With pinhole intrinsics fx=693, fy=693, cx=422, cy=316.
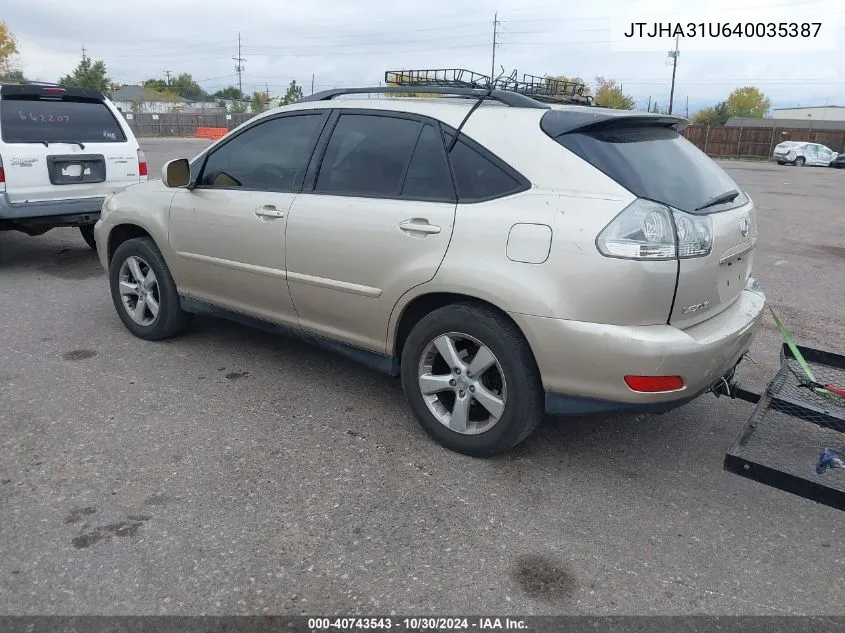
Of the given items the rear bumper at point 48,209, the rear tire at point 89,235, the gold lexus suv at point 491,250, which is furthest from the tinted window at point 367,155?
the rear tire at point 89,235

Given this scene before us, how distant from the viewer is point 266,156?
4160mm

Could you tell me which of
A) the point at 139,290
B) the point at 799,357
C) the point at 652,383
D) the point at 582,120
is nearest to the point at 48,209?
the point at 139,290

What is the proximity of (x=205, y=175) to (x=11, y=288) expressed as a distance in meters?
3.34

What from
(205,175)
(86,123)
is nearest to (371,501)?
(205,175)

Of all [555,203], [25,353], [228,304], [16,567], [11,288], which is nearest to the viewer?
[16,567]

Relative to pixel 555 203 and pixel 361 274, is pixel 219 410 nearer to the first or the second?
pixel 361 274

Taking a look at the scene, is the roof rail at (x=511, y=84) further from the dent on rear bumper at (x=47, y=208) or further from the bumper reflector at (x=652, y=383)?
the dent on rear bumper at (x=47, y=208)

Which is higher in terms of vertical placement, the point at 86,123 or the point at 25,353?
the point at 86,123

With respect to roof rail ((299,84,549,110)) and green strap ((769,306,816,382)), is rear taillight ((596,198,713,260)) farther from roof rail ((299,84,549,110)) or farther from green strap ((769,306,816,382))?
green strap ((769,306,816,382))

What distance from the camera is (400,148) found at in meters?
3.58

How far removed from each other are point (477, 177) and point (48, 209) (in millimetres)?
5352

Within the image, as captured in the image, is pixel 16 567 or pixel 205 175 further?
pixel 205 175

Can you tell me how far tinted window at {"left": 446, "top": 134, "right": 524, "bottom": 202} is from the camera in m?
3.16

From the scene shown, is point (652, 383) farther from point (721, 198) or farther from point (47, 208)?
point (47, 208)
